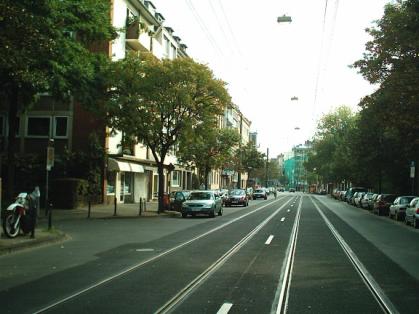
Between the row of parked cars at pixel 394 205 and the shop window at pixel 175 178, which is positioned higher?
the shop window at pixel 175 178

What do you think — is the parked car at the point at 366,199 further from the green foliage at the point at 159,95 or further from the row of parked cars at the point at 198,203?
the green foliage at the point at 159,95

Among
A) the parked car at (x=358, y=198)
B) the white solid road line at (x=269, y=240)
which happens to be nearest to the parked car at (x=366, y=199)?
the parked car at (x=358, y=198)

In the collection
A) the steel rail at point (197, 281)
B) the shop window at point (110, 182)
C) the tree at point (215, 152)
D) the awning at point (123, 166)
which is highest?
the tree at point (215, 152)

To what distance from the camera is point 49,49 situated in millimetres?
12688

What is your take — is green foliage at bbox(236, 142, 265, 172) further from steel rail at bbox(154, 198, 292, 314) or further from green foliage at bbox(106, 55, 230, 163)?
steel rail at bbox(154, 198, 292, 314)

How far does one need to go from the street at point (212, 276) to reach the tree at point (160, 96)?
39.1 ft

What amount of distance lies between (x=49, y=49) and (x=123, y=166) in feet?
83.5

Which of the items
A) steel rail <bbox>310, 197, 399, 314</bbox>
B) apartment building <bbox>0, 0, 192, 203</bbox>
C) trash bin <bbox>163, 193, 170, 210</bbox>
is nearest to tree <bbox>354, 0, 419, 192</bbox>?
steel rail <bbox>310, 197, 399, 314</bbox>

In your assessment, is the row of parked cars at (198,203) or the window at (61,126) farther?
the window at (61,126)

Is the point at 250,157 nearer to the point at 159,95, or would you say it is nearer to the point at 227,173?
the point at 227,173

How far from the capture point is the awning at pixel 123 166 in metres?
36.4

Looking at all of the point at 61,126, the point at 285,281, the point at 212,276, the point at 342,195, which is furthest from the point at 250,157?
the point at 285,281

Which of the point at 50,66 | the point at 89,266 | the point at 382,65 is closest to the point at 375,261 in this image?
the point at 89,266

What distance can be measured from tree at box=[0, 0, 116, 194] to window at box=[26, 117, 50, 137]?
7.96 meters
